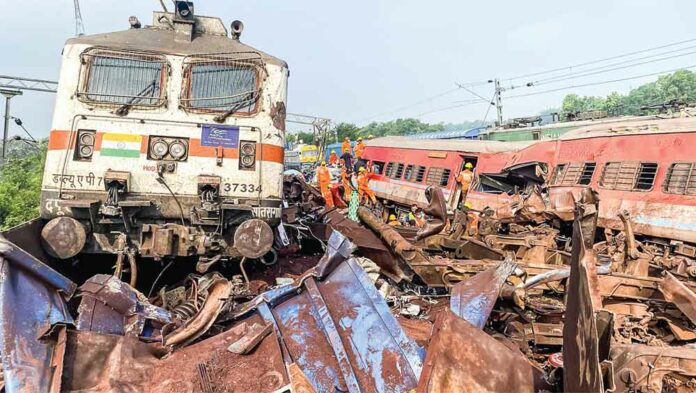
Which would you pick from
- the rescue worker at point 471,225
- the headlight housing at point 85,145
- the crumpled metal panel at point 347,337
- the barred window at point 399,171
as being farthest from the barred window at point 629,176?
the headlight housing at point 85,145

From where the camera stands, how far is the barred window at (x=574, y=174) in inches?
403

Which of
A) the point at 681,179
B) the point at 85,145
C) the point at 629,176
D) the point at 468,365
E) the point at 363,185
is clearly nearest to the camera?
the point at 468,365

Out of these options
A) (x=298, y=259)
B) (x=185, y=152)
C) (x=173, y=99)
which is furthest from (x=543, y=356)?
(x=173, y=99)

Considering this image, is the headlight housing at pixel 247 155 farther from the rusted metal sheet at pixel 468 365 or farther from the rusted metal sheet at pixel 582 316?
the rusted metal sheet at pixel 582 316

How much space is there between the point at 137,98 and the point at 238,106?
3.59ft

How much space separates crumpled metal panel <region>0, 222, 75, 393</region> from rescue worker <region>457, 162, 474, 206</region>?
37.5ft

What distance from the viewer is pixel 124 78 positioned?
5.46 metres

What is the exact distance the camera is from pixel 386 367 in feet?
10.1

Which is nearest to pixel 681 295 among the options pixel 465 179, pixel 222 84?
pixel 222 84

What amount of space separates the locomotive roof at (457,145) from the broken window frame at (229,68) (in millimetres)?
9082

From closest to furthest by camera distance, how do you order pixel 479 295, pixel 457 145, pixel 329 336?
1. pixel 329 336
2. pixel 479 295
3. pixel 457 145

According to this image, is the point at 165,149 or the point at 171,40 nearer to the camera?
the point at 165,149

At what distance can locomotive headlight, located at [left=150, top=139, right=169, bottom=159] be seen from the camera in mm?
5340

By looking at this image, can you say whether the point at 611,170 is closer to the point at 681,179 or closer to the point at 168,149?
the point at 681,179
